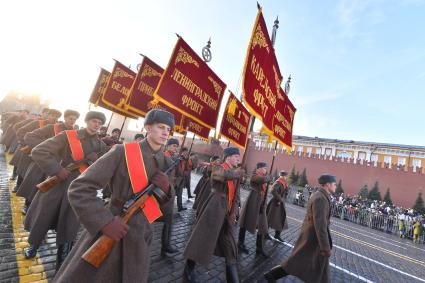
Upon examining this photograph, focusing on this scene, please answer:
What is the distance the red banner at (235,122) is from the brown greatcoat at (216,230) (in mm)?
2382

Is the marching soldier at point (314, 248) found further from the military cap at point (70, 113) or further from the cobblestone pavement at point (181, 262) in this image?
the military cap at point (70, 113)

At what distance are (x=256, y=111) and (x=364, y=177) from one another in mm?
35274

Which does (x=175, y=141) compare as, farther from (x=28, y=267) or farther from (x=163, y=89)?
(x=28, y=267)

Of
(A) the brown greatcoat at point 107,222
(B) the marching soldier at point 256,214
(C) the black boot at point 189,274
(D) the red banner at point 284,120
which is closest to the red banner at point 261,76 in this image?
(D) the red banner at point 284,120

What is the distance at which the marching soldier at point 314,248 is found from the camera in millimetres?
3533

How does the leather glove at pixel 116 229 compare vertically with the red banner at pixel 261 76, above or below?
below

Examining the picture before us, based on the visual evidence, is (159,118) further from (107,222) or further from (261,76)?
(261,76)

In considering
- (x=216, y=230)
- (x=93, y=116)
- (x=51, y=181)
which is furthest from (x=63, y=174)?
(x=216, y=230)

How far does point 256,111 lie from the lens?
4156 mm

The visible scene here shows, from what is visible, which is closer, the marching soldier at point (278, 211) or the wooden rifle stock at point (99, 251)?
the wooden rifle stock at point (99, 251)

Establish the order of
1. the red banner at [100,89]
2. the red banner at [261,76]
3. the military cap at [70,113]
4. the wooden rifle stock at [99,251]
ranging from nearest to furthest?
the wooden rifle stock at [99,251] → the red banner at [261,76] → the military cap at [70,113] → the red banner at [100,89]

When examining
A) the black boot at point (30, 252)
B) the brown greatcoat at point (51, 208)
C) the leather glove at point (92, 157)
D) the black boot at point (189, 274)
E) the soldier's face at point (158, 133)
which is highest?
the soldier's face at point (158, 133)

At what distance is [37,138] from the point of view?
419cm

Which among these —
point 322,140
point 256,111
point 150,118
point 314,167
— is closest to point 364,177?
point 314,167
